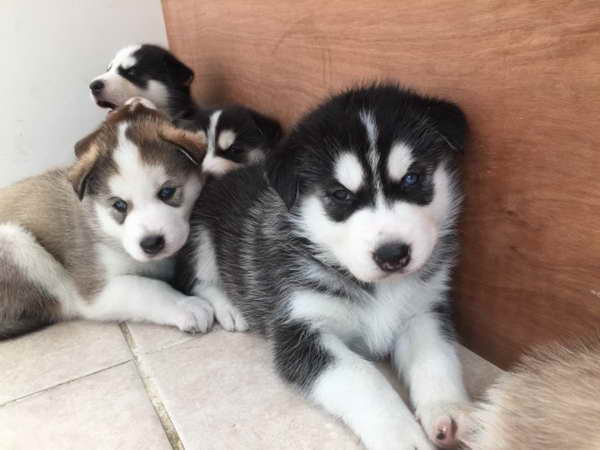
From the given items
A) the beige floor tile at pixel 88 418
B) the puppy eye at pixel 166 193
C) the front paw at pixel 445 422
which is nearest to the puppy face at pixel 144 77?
the puppy eye at pixel 166 193

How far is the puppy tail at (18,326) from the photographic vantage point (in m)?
2.49

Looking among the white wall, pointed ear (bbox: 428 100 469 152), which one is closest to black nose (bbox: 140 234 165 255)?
pointed ear (bbox: 428 100 469 152)

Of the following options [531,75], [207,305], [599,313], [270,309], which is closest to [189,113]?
[207,305]

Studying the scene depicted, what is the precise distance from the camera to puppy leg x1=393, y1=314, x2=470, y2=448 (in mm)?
1544

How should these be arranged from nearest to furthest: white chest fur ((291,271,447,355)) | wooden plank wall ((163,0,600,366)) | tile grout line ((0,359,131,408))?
wooden plank wall ((163,0,600,366)) → white chest fur ((291,271,447,355)) → tile grout line ((0,359,131,408))

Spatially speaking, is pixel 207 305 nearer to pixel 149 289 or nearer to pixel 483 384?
pixel 149 289

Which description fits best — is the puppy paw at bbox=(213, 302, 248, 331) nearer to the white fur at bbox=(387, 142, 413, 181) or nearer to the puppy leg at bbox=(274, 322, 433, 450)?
the puppy leg at bbox=(274, 322, 433, 450)

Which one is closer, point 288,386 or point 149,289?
point 288,386

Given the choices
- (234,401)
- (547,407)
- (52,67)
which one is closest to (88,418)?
(234,401)

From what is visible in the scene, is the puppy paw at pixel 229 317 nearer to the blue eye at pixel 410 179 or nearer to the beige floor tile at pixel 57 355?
the beige floor tile at pixel 57 355

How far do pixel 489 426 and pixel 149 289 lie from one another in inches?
66.1

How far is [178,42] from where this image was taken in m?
4.29

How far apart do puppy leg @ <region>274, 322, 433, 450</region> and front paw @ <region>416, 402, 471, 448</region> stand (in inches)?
1.5

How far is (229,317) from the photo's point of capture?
241 centimetres
